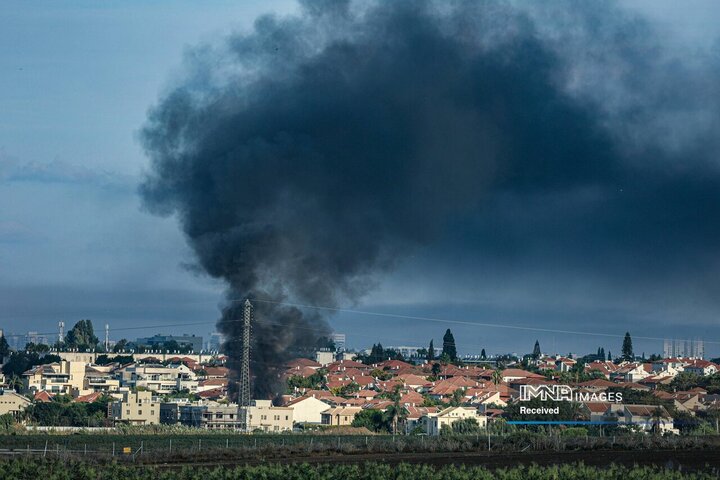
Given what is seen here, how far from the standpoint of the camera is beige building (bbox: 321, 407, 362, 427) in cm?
14500

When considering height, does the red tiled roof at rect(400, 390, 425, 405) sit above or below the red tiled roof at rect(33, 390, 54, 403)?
above

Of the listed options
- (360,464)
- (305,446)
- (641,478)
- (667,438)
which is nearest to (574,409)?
(667,438)

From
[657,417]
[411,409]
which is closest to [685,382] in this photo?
[411,409]

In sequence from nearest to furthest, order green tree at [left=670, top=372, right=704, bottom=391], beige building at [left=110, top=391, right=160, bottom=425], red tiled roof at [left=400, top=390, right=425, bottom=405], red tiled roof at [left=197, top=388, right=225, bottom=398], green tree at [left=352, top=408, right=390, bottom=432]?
green tree at [left=352, top=408, right=390, bottom=432]
beige building at [left=110, top=391, right=160, bottom=425]
green tree at [left=670, top=372, right=704, bottom=391]
red tiled roof at [left=400, top=390, right=425, bottom=405]
red tiled roof at [left=197, top=388, right=225, bottom=398]

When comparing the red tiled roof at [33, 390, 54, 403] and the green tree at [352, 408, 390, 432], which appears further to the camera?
the red tiled roof at [33, 390, 54, 403]

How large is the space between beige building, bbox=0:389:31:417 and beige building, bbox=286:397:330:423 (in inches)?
1390

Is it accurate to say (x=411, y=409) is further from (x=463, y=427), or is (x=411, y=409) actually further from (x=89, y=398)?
(x=89, y=398)

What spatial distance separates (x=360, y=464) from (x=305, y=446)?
1687 centimetres

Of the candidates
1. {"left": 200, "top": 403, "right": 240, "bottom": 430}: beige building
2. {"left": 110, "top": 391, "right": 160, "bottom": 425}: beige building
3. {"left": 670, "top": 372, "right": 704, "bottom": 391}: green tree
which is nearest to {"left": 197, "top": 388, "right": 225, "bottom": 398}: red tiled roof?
{"left": 110, "top": 391, "right": 160, "bottom": 425}: beige building

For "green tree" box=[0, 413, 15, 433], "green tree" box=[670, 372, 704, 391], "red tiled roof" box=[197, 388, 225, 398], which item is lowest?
"green tree" box=[0, 413, 15, 433]

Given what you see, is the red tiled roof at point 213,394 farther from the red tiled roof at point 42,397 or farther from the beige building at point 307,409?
the beige building at point 307,409

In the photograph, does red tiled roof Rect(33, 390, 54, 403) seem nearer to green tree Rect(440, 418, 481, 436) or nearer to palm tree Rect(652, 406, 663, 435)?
green tree Rect(440, 418, 481, 436)

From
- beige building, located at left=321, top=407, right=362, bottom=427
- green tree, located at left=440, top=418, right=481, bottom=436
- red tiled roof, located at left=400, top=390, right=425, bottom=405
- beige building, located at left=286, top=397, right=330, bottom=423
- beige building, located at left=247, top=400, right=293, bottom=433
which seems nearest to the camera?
green tree, located at left=440, top=418, right=481, bottom=436

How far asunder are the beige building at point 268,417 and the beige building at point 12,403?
3573 centimetres
